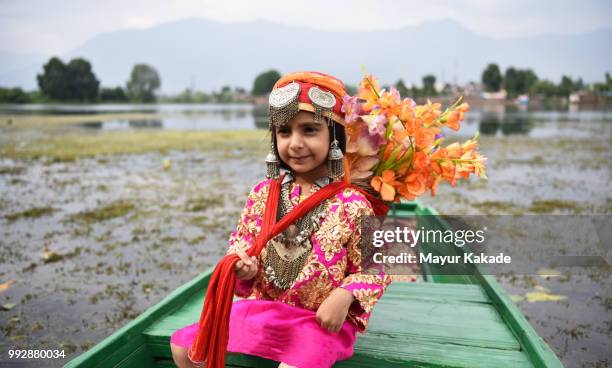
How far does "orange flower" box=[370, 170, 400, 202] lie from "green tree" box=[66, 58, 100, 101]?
3257 inches

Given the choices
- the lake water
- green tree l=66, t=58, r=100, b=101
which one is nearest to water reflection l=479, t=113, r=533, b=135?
the lake water

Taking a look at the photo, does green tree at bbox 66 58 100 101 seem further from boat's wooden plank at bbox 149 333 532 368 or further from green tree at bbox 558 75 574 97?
green tree at bbox 558 75 574 97

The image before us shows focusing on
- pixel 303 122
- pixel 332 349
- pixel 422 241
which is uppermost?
pixel 303 122

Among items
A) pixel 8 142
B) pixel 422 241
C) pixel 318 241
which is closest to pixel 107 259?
pixel 422 241

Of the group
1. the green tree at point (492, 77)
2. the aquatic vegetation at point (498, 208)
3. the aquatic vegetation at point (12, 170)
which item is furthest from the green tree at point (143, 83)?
the aquatic vegetation at point (498, 208)

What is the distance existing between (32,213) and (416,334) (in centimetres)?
702

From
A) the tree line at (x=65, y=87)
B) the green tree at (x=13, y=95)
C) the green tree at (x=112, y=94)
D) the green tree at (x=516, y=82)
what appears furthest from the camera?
the green tree at (x=516, y=82)

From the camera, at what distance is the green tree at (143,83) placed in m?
101

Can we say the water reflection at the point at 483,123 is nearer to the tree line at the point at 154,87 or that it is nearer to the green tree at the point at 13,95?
the tree line at the point at 154,87

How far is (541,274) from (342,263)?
13.1ft

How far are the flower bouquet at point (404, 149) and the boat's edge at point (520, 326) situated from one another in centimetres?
80

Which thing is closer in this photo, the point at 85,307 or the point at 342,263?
the point at 342,263

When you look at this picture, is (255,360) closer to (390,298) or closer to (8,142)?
(390,298)

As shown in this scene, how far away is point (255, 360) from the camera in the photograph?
2.02 meters
